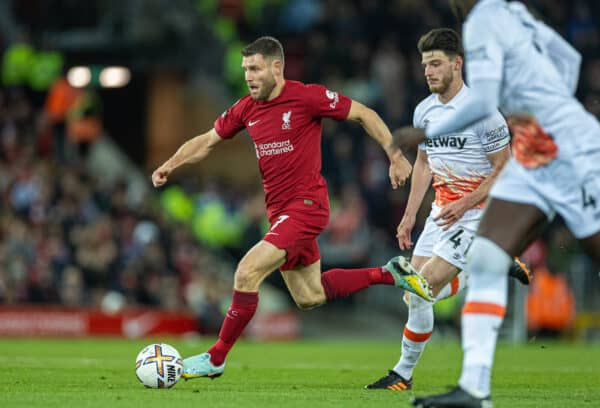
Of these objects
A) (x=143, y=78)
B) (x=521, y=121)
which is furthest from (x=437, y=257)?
(x=143, y=78)

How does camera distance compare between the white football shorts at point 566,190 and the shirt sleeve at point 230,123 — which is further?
the shirt sleeve at point 230,123

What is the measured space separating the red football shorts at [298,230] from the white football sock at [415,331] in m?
0.88

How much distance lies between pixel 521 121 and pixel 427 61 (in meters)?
2.44

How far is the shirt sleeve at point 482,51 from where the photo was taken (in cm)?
673

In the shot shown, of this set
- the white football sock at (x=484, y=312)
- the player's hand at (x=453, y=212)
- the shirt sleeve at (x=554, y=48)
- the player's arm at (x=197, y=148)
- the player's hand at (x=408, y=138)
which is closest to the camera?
the white football sock at (x=484, y=312)

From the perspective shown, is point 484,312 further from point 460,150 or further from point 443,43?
point 443,43

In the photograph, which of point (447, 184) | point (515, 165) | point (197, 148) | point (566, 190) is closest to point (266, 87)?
point (197, 148)

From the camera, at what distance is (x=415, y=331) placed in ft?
30.7

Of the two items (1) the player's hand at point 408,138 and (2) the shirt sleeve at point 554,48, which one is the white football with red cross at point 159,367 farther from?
(2) the shirt sleeve at point 554,48

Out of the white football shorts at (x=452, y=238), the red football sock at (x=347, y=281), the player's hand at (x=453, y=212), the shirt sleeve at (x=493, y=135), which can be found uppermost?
the shirt sleeve at (x=493, y=135)

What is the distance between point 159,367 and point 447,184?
2.69 m

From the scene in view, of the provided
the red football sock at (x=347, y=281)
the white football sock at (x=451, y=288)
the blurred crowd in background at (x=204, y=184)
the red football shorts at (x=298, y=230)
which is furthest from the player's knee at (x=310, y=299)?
the blurred crowd in background at (x=204, y=184)

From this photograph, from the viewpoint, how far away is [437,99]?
9.55 meters

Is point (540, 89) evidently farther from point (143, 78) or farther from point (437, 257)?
point (143, 78)
